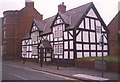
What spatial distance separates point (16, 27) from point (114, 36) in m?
22.9

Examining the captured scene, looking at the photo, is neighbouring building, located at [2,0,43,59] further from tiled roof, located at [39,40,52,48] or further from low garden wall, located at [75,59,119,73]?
low garden wall, located at [75,59,119,73]

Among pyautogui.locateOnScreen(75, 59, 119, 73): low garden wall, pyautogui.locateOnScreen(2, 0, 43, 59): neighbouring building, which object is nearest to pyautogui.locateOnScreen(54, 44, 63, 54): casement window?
pyautogui.locateOnScreen(75, 59, 119, 73): low garden wall

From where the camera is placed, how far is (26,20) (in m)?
51.9

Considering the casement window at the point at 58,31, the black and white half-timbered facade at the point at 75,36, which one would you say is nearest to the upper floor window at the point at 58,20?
the black and white half-timbered facade at the point at 75,36

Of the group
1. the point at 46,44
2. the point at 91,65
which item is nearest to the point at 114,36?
the point at 46,44

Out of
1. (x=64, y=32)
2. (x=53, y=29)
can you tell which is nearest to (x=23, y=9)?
(x=53, y=29)

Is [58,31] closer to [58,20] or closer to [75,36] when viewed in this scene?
[58,20]

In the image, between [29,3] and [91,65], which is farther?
[29,3]

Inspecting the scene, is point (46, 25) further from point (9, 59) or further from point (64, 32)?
point (9, 59)

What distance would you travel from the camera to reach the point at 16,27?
5144cm

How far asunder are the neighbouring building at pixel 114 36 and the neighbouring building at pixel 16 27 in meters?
20.3

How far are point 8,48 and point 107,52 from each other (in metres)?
23.6

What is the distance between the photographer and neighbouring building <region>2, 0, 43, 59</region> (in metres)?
51.2

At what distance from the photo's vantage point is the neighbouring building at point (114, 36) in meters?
35.9
